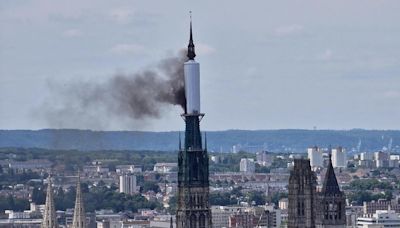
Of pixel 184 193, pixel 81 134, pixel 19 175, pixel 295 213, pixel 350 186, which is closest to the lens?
pixel 184 193

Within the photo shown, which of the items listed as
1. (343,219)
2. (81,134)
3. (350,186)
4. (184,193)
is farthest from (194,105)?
(350,186)

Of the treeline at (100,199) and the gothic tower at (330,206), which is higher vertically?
the treeline at (100,199)

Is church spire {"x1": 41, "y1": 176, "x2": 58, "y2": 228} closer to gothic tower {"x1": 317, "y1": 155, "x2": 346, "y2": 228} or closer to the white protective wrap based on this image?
gothic tower {"x1": 317, "y1": 155, "x2": 346, "y2": 228}

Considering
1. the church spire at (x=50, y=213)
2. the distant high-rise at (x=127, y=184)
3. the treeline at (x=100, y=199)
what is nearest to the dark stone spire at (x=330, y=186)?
the church spire at (x=50, y=213)

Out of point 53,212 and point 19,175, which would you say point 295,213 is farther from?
point 19,175

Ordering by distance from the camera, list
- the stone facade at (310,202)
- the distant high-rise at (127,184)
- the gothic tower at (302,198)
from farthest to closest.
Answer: the distant high-rise at (127,184)
the stone facade at (310,202)
the gothic tower at (302,198)

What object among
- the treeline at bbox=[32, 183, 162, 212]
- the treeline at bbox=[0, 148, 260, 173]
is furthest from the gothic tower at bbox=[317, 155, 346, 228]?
the treeline at bbox=[32, 183, 162, 212]

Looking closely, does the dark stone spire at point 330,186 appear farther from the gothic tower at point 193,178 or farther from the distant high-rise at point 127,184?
the distant high-rise at point 127,184

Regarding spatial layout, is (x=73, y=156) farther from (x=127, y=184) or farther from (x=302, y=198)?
(x=127, y=184)
